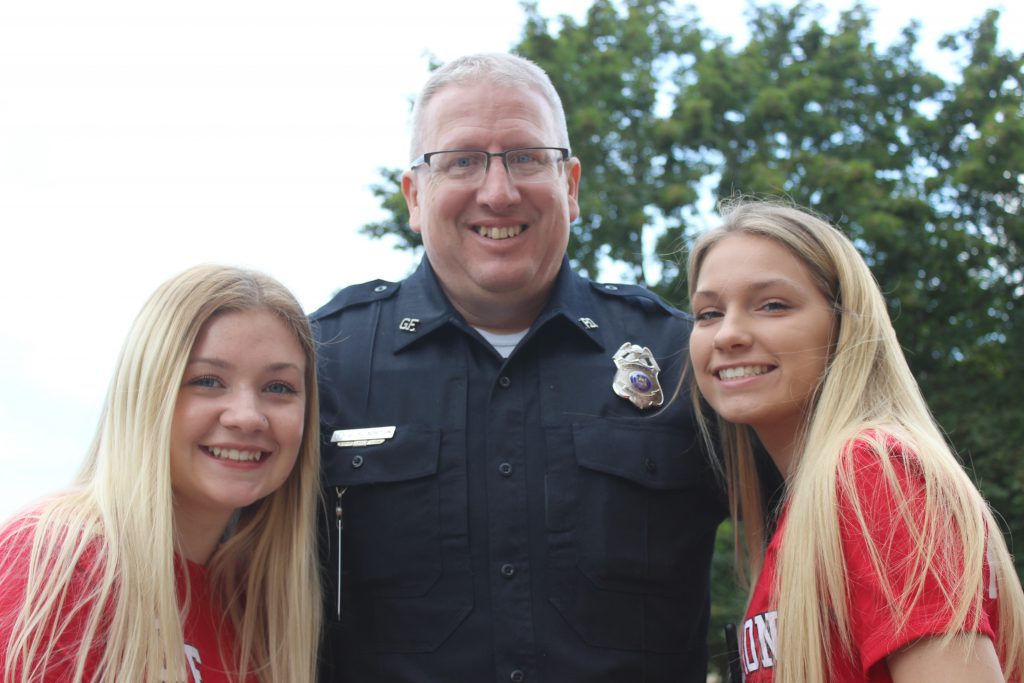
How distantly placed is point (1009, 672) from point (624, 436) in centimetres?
133

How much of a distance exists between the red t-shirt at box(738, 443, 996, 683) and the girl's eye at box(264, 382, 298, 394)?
1551mm

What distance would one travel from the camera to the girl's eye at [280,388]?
2.96 m

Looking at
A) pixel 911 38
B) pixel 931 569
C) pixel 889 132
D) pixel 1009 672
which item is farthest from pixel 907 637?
pixel 911 38

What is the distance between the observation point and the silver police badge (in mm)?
3416

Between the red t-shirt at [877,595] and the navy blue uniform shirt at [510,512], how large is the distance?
968mm

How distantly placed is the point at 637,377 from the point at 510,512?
64 cm

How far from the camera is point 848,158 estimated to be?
1291 centimetres

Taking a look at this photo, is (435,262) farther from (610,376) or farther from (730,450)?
(730,450)

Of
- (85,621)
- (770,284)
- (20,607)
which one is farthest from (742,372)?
(20,607)

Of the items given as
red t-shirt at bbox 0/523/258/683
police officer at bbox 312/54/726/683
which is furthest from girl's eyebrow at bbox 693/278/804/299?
red t-shirt at bbox 0/523/258/683

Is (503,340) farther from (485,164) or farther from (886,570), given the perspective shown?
(886,570)

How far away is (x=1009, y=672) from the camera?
2352 mm

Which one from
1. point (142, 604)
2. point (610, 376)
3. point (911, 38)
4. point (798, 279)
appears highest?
point (911, 38)

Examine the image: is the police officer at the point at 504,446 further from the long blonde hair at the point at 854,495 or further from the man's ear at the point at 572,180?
the long blonde hair at the point at 854,495
